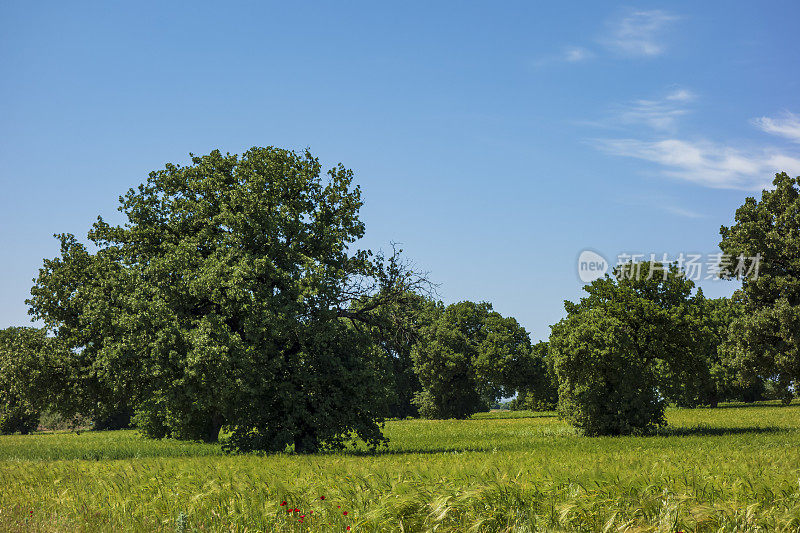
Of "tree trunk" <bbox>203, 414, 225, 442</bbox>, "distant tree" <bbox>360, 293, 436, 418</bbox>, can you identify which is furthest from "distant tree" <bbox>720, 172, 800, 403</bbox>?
"tree trunk" <bbox>203, 414, 225, 442</bbox>

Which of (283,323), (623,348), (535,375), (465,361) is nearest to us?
(283,323)

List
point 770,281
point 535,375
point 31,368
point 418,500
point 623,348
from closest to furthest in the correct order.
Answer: point 418,500
point 31,368
point 623,348
point 770,281
point 535,375

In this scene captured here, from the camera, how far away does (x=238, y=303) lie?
27312 mm

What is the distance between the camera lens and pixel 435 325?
80875mm

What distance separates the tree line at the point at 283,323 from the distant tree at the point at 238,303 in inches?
3.5

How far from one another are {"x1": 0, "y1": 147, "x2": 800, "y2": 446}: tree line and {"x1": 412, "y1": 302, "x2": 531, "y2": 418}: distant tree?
3462 cm

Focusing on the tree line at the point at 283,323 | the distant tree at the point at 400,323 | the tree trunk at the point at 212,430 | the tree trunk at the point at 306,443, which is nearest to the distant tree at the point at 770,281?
the tree line at the point at 283,323

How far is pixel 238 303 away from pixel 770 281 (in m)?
35.7

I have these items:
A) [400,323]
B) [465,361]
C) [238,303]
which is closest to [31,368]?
[238,303]

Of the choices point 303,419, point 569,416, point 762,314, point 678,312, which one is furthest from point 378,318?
point 762,314

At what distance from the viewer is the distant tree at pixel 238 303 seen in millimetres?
26797

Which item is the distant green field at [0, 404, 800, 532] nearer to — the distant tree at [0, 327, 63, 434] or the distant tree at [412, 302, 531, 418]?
the distant tree at [0, 327, 63, 434]

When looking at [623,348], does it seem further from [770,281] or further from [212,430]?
[212,430]

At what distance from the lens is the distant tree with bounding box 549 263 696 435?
123 feet
